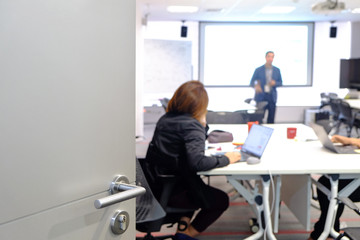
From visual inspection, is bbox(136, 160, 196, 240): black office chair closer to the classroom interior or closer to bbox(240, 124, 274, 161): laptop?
bbox(240, 124, 274, 161): laptop

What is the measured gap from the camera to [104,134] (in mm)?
1109

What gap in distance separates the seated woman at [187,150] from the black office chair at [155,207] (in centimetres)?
4

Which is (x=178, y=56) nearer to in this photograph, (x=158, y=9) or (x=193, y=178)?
(x=158, y=9)

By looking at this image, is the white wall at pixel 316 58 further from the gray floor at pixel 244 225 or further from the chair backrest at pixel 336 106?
the gray floor at pixel 244 225

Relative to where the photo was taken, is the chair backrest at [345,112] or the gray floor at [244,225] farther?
→ the chair backrest at [345,112]

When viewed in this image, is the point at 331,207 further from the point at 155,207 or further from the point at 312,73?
the point at 312,73

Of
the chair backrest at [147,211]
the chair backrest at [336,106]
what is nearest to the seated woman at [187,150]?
the chair backrest at [147,211]

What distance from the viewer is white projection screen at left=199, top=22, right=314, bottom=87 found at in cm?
1025

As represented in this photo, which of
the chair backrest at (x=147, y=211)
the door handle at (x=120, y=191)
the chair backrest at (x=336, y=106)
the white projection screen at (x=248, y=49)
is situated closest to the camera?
the door handle at (x=120, y=191)

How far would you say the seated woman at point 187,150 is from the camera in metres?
2.56

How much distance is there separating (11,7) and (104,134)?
390 millimetres

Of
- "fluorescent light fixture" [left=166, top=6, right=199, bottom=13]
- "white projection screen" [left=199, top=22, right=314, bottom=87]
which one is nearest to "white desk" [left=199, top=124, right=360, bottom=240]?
"fluorescent light fixture" [left=166, top=6, right=199, bottom=13]

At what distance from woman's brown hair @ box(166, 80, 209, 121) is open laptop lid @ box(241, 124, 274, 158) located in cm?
42

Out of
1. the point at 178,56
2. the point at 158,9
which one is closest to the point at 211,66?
the point at 178,56
